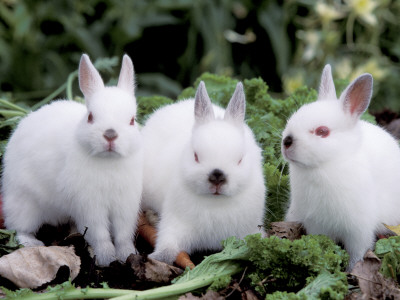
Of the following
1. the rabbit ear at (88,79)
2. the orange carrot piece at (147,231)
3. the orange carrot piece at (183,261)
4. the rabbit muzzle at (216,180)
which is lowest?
the orange carrot piece at (147,231)

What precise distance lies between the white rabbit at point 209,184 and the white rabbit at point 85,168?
0.26m

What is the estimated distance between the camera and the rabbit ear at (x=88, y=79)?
3920 millimetres

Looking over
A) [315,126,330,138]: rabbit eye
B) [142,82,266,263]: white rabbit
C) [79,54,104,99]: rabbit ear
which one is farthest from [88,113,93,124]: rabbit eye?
[315,126,330,138]: rabbit eye

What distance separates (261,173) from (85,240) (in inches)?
46.1

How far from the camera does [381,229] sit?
4184mm

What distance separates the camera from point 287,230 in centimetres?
410

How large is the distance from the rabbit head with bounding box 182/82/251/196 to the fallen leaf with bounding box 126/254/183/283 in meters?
0.46

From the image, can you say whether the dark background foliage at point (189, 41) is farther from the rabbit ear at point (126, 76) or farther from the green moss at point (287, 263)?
the green moss at point (287, 263)

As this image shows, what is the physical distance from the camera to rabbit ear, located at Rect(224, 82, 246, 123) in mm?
3920

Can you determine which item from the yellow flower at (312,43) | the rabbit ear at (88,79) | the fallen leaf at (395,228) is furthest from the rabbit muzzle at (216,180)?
the yellow flower at (312,43)

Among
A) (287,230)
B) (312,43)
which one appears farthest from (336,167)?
(312,43)

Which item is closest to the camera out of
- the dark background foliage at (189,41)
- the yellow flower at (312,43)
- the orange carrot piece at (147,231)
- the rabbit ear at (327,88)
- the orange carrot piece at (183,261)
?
the orange carrot piece at (183,261)

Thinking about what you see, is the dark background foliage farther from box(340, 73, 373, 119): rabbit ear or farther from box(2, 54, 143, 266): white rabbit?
box(2, 54, 143, 266): white rabbit

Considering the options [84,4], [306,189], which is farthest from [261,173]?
[84,4]
